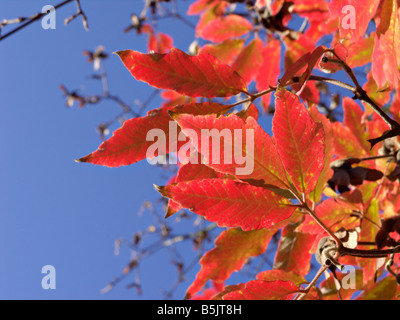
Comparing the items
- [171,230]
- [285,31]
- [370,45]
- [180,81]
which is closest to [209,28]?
[285,31]

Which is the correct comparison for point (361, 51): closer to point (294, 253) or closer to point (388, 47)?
point (388, 47)

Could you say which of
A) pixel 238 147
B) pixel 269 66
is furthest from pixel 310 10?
pixel 238 147

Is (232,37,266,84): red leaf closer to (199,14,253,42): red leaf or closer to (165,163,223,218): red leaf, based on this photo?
(199,14,253,42): red leaf

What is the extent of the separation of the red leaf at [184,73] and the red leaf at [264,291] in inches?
11.3

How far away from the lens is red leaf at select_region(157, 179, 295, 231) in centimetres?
47

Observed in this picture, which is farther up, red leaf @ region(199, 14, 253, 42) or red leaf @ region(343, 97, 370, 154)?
red leaf @ region(199, 14, 253, 42)

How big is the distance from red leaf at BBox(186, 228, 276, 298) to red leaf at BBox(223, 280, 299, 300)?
0.15 metres

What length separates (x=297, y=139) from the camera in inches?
18.6

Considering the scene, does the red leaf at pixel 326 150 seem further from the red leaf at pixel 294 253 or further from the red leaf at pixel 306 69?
the red leaf at pixel 294 253

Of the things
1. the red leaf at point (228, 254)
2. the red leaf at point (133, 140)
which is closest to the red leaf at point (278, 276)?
the red leaf at point (228, 254)

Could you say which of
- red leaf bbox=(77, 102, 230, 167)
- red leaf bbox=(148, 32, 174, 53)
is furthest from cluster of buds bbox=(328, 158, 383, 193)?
red leaf bbox=(148, 32, 174, 53)

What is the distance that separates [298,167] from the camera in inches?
19.4

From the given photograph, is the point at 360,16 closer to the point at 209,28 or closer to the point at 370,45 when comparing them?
the point at 370,45
